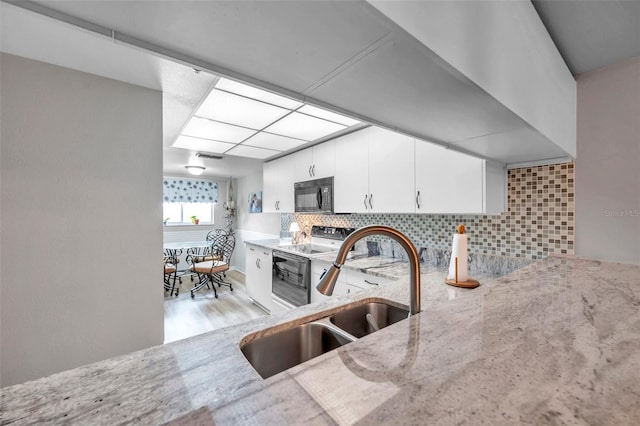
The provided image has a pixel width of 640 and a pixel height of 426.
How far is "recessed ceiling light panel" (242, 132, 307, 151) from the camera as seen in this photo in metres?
2.52

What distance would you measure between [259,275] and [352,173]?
207 centimetres

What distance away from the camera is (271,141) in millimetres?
2707

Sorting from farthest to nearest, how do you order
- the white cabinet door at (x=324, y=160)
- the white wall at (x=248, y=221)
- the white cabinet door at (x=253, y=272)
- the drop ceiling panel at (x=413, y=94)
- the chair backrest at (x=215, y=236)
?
1. the chair backrest at (x=215, y=236)
2. the white wall at (x=248, y=221)
3. the white cabinet door at (x=253, y=272)
4. the white cabinet door at (x=324, y=160)
5. the drop ceiling panel at (x=413, y=94)

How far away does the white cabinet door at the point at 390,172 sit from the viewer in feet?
6.76

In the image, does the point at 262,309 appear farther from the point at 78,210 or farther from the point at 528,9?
the point at 528,9

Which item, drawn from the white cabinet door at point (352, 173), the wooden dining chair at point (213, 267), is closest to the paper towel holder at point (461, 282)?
the white cabinet door at point (352, 173)

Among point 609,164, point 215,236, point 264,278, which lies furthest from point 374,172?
point 215,236

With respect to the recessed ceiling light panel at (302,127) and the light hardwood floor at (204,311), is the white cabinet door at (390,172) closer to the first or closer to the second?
the recessed ceiling light panel at (302,127)

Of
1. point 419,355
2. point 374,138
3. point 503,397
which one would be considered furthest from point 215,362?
point 374,138

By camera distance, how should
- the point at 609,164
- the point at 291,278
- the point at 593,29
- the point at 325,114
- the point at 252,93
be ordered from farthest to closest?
the point at 291,278, the point at 325,114, the point at 252,93, the point at 609,164, the point at 593,29

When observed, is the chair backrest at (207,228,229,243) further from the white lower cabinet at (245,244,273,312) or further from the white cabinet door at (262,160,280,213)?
the white cabinet door at (262,160,280,213)

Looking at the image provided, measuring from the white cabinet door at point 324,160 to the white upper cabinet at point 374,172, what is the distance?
0.07 m

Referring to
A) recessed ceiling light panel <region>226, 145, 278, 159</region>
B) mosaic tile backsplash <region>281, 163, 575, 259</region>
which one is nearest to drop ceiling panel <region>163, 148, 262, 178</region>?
recessed ceiling light panel <region>226, 145, 278, 159</region>

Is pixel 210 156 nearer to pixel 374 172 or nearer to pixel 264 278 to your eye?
pixel 264 278
